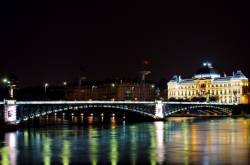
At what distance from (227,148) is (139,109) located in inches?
2727

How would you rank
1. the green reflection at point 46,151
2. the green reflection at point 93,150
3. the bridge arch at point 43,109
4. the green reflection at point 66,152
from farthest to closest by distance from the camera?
the bridge arch at point 43,109, the green reflection at point 93,150, the green reflection at point 46,151, the green reflection at point 66,152

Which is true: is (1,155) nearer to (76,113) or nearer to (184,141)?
(184,141)

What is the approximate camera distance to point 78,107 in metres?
102

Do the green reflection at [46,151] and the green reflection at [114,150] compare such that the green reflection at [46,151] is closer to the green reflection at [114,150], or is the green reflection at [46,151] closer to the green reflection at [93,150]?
the green reflection at [93,150]

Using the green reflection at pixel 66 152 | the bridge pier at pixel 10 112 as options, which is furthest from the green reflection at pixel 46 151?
the bridge pier at pixel 10 112

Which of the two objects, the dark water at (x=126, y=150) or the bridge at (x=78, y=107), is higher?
the bridge at (x=78, y=107)

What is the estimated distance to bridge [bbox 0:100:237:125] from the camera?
3558 inches

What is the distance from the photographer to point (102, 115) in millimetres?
165750

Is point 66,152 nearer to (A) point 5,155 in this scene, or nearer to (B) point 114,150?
(B) point 114,150

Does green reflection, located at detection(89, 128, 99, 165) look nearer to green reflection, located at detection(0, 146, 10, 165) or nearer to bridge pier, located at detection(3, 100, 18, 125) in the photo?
green reflection, located at detection(0, 146, 10, 165)

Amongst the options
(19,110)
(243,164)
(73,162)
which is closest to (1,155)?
(73,162)

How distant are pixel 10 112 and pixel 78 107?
49.2ft

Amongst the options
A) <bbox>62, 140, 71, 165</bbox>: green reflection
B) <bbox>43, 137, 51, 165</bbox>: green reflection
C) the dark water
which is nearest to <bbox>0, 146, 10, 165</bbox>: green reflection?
the dark water

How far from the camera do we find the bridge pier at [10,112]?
293 ft
